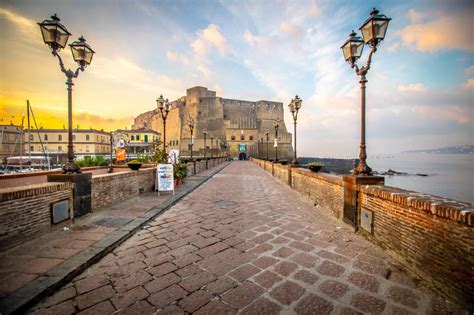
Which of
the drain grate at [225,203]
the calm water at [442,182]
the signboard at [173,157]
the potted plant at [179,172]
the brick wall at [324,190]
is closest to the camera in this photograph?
the brick wall at [324,190]

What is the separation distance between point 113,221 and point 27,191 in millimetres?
1593

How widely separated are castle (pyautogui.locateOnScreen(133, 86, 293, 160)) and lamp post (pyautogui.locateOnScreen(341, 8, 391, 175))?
5139 centimetres

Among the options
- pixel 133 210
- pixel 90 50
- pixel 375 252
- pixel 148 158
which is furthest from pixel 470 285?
pixel 148 158

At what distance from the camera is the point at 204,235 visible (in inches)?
156

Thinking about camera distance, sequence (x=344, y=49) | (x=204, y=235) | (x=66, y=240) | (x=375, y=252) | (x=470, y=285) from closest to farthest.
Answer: (x=470, y=285)
(x=375, y=252)
(x=66, y=240)
(x=204, y=235)
(x=344, y=49)

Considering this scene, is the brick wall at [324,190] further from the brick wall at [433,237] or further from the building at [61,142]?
the building at [61,142]

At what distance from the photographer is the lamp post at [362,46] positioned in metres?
4.14

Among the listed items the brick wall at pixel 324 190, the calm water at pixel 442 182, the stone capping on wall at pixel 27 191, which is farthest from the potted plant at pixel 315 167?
the calm water at pixel 442 182

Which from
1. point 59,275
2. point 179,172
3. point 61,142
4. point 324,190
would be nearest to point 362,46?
point 324,190

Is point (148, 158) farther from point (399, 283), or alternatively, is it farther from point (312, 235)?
point (399, 283)

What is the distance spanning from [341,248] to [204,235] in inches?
93.4

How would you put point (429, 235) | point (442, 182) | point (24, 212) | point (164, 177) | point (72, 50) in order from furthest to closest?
point (442, 182), point (164, 177), point (72, 50), point (24, 212), point (429, 235)

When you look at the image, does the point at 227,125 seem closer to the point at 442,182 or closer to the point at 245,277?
the point at 442,182

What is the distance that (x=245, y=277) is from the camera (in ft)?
8.42
